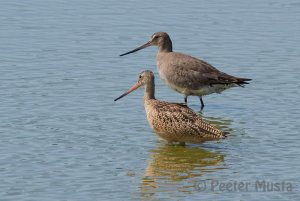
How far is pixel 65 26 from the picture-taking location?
20.7 m

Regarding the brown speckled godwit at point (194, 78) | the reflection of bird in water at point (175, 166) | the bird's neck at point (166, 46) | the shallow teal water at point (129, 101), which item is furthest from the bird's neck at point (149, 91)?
the bird's neck at point (166, 46)

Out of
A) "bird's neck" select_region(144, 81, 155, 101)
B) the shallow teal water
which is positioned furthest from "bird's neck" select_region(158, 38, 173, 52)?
"bird's neck" select_region(144, 81, 155, 101)

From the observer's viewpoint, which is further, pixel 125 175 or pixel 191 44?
pixel 191 44

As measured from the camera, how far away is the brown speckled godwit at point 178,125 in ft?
43.0

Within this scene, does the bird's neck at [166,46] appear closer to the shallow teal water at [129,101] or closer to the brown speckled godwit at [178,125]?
the shallow teal water at [129,101]

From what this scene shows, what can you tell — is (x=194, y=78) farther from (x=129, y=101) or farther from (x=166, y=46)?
(x=166, y=46)

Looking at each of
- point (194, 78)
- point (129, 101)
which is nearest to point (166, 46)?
point (194, 78)

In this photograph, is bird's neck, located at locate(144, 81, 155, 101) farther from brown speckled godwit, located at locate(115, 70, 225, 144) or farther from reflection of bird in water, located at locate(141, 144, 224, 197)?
reflection of bird in water, located at locate(141, 144, 224, 197)

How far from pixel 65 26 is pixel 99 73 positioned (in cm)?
360

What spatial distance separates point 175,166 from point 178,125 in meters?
0.86

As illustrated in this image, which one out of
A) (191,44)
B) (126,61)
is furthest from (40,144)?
(191,44)

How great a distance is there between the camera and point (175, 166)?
12.4 m

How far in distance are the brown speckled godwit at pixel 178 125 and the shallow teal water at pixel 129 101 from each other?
0.22 meters

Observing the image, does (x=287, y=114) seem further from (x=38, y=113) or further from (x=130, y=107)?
(x=38, y=113)
